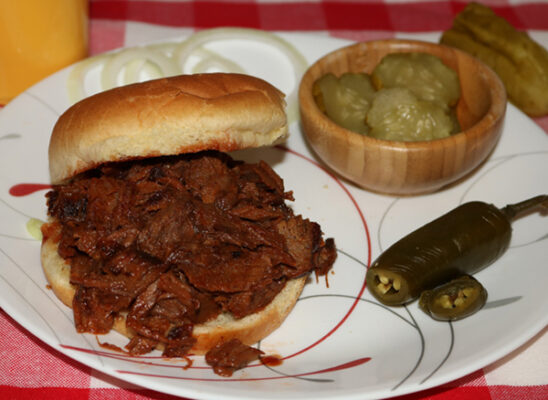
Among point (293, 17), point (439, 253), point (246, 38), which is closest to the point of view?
point (439, 253)

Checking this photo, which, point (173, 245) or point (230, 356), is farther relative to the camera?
point (173, 245)

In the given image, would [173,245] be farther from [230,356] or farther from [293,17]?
[293,17]

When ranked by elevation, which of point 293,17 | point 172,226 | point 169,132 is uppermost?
point 169,132

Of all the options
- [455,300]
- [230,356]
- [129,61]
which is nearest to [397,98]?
[455,300]

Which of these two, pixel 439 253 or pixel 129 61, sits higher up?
pixel 439 253

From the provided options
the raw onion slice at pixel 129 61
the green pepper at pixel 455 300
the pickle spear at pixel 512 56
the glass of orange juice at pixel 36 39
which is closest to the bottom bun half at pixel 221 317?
the green pepper at pixel 455 300

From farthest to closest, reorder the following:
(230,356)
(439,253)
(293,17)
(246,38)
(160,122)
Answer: (293,17)
(246,38)
(439,253)
(160,122)
(230,356)
